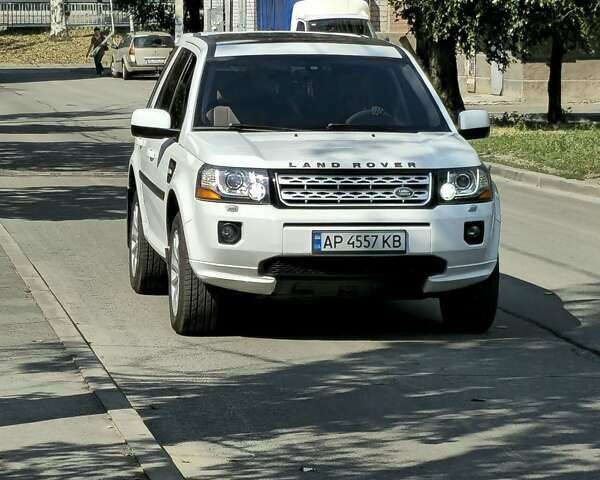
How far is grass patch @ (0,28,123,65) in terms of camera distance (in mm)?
66562

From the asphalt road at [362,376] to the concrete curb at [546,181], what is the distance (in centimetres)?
435

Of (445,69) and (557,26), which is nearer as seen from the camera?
(557,26)

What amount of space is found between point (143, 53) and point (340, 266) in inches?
1640

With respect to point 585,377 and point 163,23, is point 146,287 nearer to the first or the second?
point 585,377

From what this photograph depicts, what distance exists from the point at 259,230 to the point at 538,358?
5.63 ft

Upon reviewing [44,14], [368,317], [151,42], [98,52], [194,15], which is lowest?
[44,14]

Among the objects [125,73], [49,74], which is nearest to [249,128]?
[125,73]

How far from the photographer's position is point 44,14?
85375 millimetres

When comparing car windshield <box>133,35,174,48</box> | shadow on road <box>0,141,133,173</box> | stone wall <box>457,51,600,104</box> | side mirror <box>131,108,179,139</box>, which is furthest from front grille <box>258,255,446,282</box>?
car windshield <box>133,35,174,48</box>

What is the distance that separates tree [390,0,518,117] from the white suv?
710 inches

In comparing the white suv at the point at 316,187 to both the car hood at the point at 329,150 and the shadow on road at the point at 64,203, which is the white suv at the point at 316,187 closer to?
the car hood at the point at 329,150

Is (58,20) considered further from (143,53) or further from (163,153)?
(163,153)

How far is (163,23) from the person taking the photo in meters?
61.1

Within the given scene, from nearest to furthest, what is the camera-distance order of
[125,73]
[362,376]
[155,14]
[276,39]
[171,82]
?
[362,376], [276,39], [171,82], [125,73], [155,14]
